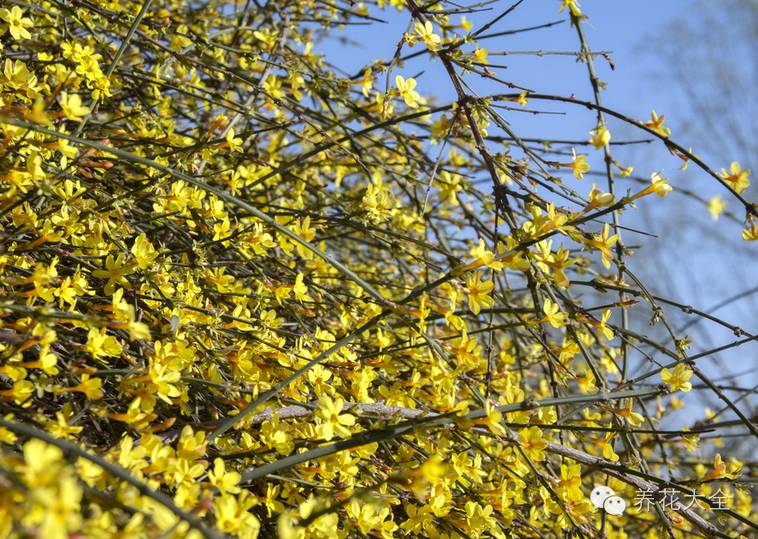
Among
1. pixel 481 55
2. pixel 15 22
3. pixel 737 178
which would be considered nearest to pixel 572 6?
pixel 481 55

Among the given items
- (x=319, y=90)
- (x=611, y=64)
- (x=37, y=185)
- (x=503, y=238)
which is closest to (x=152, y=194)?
(x=37, y=185)

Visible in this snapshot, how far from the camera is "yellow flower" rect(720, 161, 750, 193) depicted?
4.65 feet

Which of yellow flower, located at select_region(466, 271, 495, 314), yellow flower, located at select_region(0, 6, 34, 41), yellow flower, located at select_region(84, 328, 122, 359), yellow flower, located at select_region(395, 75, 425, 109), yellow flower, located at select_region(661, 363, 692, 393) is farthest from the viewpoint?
yellow flower, located at select_region(395, 75, 425, 109)

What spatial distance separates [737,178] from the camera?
1.43 metres

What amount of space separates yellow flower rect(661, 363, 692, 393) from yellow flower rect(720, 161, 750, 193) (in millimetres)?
393

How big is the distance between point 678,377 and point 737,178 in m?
0.44

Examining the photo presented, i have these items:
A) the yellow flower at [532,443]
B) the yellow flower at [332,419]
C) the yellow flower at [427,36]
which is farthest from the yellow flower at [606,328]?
the yellow flower at [427,36]

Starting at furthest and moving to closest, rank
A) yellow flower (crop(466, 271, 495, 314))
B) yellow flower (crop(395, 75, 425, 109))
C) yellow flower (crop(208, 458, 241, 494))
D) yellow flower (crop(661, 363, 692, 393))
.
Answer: yellow flower (crop(395, 75, 425, 109))
yellow flower (crop(661, 363, 692, 393))
yellow flower (crop(466, 271, 495, 314))
yellow flower (crop(208, 458, 241, 494))

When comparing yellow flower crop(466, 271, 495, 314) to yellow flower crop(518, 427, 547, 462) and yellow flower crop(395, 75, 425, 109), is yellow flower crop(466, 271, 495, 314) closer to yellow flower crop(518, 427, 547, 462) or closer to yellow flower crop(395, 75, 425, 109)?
yellow flower crop(518, 427, 547, 462)

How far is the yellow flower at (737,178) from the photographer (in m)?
1.42

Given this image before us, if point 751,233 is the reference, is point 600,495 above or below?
below

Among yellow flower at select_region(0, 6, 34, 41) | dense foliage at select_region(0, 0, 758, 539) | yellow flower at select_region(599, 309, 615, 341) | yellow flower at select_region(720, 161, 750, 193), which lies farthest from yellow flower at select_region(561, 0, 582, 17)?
yellow flower at select_region(0, 6, 34, 41)

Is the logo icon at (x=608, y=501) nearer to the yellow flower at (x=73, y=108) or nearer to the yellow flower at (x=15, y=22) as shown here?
the yellow flower at (x=73, y=108)

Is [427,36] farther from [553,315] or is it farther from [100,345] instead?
[100,345]
